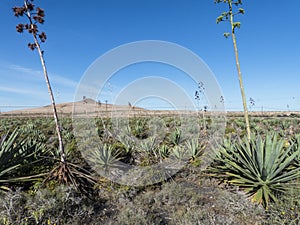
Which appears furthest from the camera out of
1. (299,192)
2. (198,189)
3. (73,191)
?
(198,189)

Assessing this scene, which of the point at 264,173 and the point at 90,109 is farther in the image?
the point at 90,109

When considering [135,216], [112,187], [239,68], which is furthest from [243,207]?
[239,68]

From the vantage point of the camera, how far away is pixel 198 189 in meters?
4.83

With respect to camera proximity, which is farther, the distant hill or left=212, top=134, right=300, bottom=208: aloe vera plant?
the distant hill

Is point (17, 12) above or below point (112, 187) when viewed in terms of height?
above

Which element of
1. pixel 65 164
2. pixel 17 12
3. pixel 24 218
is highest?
pixel 17 12

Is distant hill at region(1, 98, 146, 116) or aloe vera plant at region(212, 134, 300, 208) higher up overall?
distant hill at region(1, 98, 146, 116)

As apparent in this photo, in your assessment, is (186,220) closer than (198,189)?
Yes

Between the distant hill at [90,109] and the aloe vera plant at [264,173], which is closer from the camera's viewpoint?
the aloe vera plant at [264,173]

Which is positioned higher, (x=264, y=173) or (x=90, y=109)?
(x=90, y=109)

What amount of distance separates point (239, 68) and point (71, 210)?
5.21 metres

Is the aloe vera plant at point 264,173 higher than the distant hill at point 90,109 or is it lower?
lower

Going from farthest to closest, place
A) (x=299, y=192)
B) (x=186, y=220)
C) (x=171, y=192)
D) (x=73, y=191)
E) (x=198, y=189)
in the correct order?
(x=198, y=189) → (x=171, y=192) → (x=73, y=191) → (x=299, y=192) → (x=186, y=220)

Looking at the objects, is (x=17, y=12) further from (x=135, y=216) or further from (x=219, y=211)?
(x=219, y=211)
